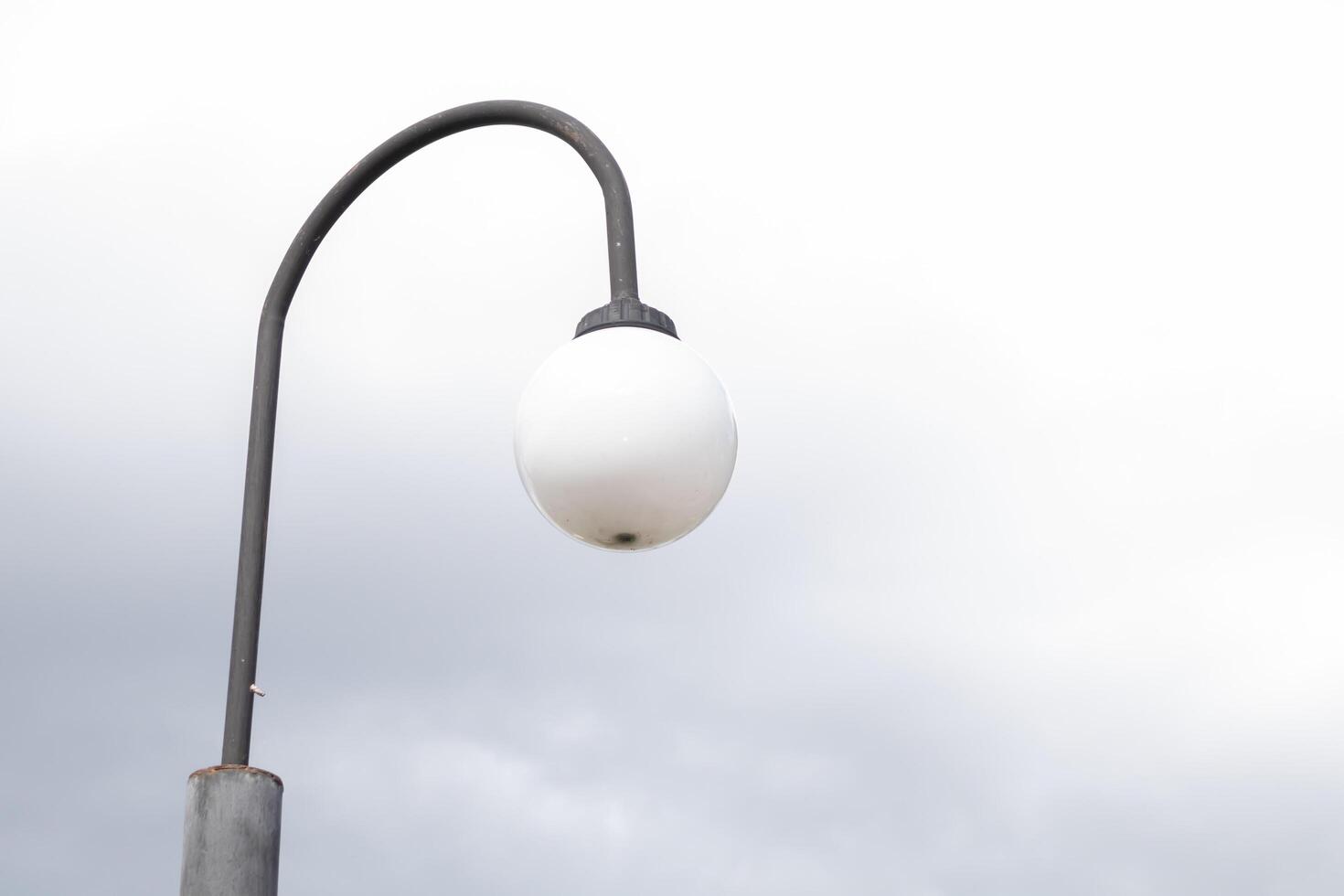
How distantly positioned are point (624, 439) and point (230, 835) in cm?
181

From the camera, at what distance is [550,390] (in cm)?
545

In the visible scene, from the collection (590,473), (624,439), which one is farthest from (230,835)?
(624,439)

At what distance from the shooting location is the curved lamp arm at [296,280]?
221 inches

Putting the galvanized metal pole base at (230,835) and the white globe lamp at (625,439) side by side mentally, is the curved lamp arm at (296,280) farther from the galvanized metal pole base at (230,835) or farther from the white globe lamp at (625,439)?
the white globe lamp at (625,439)

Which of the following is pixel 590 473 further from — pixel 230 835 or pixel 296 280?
pixel 296 280

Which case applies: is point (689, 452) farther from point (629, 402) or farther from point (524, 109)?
point (524, 109)

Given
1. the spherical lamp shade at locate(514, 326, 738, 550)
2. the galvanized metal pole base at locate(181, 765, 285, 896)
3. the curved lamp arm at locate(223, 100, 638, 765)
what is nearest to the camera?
the galvanized metal pole base at locate(181, 765, 285, 896)

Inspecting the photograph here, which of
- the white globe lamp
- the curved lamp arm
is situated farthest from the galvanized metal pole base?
the white globe lamp

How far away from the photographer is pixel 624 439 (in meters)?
5.27

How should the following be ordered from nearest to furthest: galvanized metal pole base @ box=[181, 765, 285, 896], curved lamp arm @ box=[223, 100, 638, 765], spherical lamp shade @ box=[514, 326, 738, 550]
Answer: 1. galvanized metal pole base @ box=[181, 765, 285, 896]
2. spherical lamp shade @ box=[514, 326, 738, 550]
3. curved lamp arm @ box=[223, 100, 638, 765]

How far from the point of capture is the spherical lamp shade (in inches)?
208

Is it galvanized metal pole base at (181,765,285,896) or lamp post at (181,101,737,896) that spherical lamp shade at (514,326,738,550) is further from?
galvanized metal pole base at (181,765,285,896)

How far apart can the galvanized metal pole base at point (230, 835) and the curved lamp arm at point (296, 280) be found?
15 centimetres

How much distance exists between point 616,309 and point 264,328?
1.49 m
